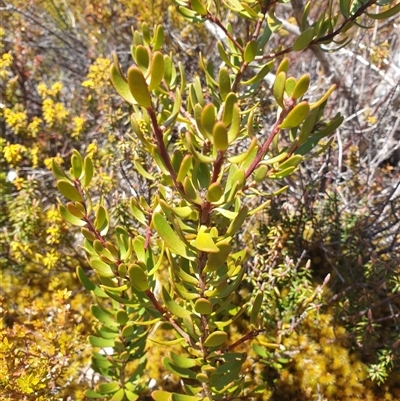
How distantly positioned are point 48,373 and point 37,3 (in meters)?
3.53

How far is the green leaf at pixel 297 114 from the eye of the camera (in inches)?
30.3

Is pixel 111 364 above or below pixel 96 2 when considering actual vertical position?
below

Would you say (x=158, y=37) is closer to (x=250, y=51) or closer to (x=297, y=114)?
(x=250, y=51)

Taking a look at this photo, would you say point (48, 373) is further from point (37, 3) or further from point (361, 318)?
point (37, 3)

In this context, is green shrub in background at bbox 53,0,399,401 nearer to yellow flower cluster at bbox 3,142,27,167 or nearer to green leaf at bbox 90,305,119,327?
green leaf at bbox 90,305,119,327

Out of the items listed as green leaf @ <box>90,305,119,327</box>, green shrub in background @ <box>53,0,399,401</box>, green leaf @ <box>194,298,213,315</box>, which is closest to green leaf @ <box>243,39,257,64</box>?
green shrub in background @ <box>53,0,399,401</box>

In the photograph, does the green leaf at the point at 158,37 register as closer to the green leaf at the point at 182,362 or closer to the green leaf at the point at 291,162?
the green leaf at the point at 291,162

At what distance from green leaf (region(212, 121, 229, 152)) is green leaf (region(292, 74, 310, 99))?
17cm

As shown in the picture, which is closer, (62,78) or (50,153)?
(50,153)

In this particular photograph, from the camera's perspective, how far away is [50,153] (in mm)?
2568

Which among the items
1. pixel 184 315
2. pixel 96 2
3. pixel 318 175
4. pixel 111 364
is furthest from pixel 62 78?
pixel 184 315

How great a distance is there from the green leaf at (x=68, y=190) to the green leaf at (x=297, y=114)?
503mm

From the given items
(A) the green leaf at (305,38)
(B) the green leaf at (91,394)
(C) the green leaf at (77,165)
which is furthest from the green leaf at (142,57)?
(B) the green leaf at (91,394)

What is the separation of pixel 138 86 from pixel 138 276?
451 mm
